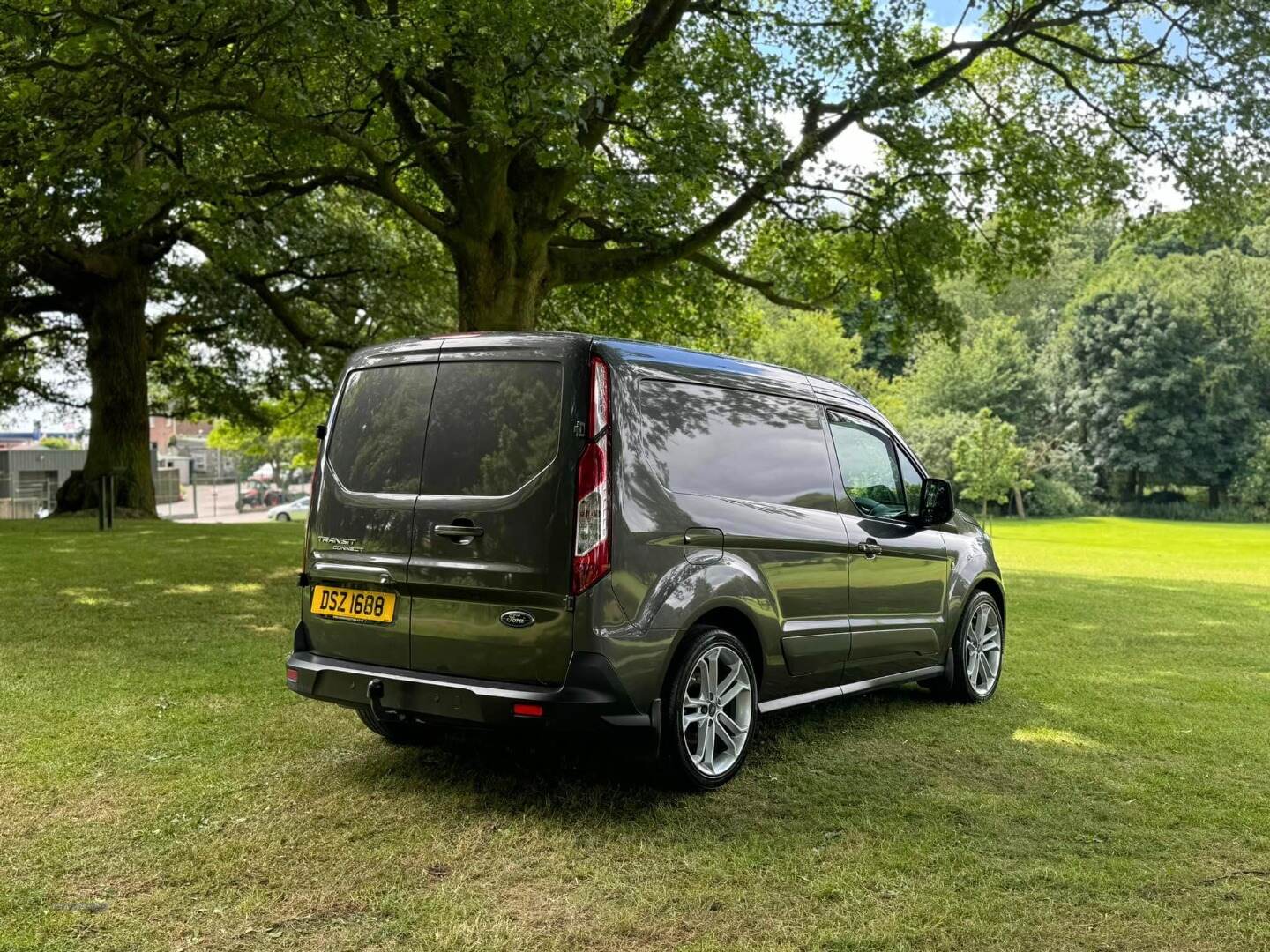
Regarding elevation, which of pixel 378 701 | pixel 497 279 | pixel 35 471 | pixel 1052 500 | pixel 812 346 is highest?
pixel 812 346

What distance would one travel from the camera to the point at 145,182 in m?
13.1

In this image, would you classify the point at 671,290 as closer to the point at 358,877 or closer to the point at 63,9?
the point at 63,9

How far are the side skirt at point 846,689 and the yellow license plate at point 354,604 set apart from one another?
6.10 ft

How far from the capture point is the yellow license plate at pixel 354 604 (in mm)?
5168

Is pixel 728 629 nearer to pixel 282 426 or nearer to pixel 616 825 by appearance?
pixel 616 825

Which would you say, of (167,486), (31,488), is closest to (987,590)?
(167,486)

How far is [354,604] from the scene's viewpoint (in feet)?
17.4

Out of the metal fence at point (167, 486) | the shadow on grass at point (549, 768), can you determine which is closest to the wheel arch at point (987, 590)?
the shadow on grass at point (549, 768)

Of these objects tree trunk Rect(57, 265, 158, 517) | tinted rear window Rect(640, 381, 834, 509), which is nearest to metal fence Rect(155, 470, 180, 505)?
tree trunk Rect(57, 265, 158, 517)

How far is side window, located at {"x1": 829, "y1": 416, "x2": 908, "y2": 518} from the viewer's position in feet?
21.3

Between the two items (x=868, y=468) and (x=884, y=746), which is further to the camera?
(x=868, y=468)

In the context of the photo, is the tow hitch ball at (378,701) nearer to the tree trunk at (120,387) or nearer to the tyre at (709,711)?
the tyre at (709,711)

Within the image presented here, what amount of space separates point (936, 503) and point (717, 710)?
2.49 metres

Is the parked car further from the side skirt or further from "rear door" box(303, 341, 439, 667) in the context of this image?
"rear door" box(303, 341, 439, 667)
